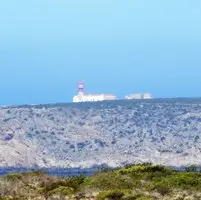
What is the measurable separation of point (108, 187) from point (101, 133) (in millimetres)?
100070

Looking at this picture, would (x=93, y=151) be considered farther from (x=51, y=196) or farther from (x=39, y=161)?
(x=51, y=196)

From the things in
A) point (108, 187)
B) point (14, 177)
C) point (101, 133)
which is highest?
point (101, 133)

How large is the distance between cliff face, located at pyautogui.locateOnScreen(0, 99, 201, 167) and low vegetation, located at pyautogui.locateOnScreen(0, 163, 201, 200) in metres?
81.5

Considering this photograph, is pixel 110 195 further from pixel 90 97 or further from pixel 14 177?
pixel 90 97

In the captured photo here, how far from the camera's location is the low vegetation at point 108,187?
3394 centimetres

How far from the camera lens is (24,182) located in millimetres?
37406

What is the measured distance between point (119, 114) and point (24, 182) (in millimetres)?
102209

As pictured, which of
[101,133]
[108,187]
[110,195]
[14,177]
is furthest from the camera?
[101,133]

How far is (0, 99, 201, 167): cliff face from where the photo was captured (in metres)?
127

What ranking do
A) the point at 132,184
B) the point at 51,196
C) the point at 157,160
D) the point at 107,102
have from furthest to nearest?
the point at 107,102 < the point at 157,160 < the point at 132,184 < the point at 51,196

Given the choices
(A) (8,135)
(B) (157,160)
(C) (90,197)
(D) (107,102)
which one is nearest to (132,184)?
(C) (90,197)

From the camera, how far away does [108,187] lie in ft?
117

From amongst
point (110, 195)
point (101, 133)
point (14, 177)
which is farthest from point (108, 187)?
point (101, 133)

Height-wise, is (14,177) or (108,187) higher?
(14,177)
